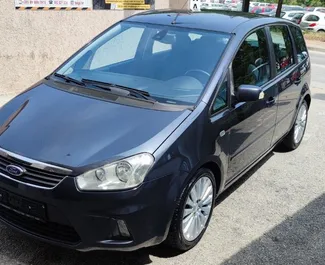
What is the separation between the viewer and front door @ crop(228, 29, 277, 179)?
362 centimetres

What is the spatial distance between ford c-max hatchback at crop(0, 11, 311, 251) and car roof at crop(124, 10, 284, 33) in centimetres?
2

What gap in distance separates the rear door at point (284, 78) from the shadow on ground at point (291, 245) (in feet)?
3.58

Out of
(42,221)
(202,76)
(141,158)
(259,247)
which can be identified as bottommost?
(259,247)

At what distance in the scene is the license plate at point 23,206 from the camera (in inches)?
106

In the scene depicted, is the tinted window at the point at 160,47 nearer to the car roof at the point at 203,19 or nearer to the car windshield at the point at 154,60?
the car windshield at the point at 154,60

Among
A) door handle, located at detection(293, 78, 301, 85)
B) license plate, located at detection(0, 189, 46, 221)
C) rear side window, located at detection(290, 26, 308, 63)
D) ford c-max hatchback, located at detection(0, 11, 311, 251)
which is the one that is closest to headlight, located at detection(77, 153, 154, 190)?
ford c-max hatchback, located at detection(0, 11, 311, 251)

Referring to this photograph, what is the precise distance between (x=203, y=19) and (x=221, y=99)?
3.20 feet

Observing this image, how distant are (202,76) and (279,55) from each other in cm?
152

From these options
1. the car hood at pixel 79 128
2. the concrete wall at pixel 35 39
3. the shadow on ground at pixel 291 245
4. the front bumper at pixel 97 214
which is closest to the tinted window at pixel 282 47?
the shadow on ground at pixel 291 245

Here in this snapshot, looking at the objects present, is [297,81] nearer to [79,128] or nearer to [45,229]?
[79,128]

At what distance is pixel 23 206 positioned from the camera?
2.77 m

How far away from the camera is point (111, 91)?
341 centimetres

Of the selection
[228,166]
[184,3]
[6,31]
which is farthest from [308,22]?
[228,166]

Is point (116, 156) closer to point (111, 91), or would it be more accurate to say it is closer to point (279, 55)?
point (111, 91)
